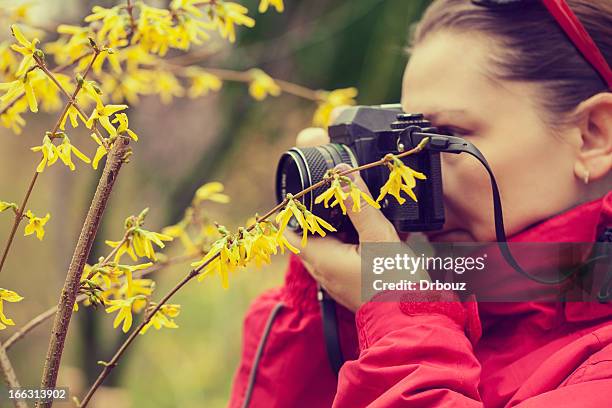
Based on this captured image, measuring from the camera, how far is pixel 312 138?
0.94m

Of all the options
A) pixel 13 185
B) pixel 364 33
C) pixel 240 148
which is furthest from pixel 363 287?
pixel 13 185

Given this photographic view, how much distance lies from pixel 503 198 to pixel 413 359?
218mm

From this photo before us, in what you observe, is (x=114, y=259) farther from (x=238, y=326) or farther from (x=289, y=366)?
(x=238, y=326)

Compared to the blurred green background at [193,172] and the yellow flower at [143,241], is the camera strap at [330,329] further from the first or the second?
the blurred green background at [193,172]

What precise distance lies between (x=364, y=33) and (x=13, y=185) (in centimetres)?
188

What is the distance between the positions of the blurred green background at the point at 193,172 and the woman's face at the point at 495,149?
62cm

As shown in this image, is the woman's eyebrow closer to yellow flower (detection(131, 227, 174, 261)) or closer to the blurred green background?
yellow flower (detection(131, 227, 174, 261))

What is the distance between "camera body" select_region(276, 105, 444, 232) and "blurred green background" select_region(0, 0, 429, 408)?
1.75 ft

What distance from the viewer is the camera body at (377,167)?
0.78 meters

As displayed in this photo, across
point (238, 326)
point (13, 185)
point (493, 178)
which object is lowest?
point (238, 326)

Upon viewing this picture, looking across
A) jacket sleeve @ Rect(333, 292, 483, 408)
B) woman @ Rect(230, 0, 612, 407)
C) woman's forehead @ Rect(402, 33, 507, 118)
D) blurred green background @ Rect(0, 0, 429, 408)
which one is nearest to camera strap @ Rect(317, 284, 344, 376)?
woman @ Rect(230, 0, 612, 407)

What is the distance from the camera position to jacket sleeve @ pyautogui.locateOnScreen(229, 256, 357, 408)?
3.08 feet

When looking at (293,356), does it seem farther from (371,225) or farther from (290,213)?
(290,213)

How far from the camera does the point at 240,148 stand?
224cm
